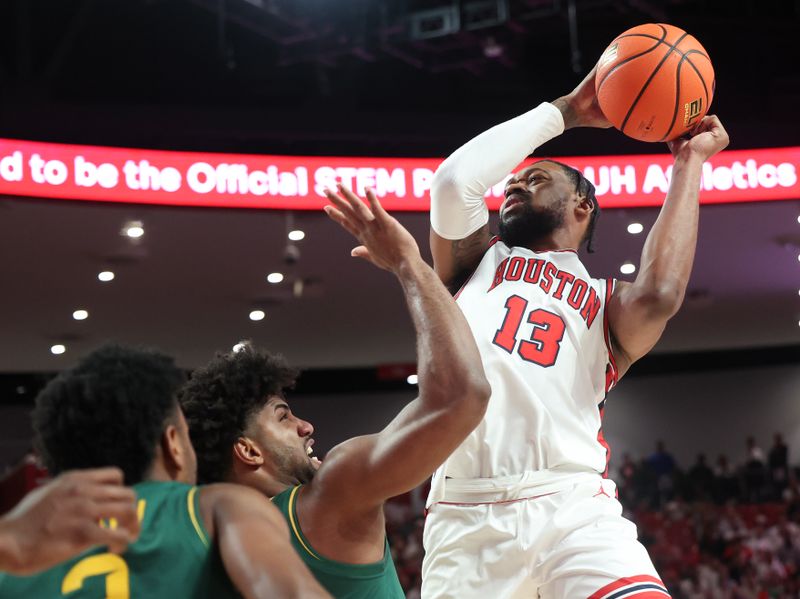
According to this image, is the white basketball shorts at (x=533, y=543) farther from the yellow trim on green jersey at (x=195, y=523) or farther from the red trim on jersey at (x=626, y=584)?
the yellow trim on green jersey at (x=195, y=523)

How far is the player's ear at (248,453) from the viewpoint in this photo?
8.26 feet

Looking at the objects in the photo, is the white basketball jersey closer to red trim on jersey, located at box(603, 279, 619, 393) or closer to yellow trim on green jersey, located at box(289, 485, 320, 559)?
red trim on jersey, located at box(603, 279, 619, 393)

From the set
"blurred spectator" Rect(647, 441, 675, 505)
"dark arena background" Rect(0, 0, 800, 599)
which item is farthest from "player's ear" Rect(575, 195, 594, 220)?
"blurred spectator" Rect(647, 441, 675, 505)

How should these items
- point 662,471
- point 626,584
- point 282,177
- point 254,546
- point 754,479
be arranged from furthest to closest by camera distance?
point 662,471 < point 754,479 < point 282,177 < point 626,584 < point 254,546

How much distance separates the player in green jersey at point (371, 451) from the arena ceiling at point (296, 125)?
650 cm

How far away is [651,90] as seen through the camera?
3.37 meters

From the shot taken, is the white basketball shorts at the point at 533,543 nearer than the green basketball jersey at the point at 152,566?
No

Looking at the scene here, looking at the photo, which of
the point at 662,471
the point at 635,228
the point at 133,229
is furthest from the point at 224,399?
the point at 662,471

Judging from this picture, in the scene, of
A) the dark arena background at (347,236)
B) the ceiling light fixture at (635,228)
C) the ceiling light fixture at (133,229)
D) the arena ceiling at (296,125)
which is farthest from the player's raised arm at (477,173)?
the ceiling light fixture at (635,228)

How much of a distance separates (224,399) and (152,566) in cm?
83

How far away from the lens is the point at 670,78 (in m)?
3.40

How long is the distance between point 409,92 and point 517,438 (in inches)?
367

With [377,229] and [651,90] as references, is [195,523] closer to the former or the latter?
[377,229]

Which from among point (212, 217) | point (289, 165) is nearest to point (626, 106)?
point (289, 165)
